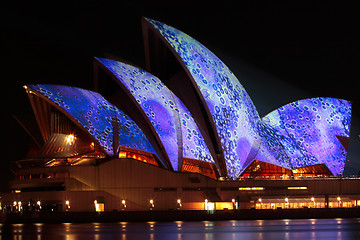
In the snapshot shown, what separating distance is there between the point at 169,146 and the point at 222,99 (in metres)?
7.35

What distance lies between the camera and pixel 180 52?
5766 centimetres

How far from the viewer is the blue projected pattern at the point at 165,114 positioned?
188 feet

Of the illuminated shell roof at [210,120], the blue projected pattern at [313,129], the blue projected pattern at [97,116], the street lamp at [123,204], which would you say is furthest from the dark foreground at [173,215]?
the blue projected pattern at [313,129]

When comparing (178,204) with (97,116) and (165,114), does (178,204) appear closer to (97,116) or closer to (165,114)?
(165,114)

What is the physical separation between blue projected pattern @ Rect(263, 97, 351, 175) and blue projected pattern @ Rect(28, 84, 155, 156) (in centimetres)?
1535

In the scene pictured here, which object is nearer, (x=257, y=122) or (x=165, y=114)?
(x=165, y=114)

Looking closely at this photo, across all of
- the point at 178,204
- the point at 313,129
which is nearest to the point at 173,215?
the point at 178,204

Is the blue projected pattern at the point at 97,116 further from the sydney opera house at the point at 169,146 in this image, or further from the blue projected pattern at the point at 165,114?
the blue projected pattern at the point at 165,114

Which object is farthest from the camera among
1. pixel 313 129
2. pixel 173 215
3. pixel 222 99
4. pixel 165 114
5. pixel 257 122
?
pixel 313 129

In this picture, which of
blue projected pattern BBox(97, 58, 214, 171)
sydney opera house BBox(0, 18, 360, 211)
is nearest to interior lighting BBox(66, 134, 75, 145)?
sydney opera house BBox(0, 18, 360, 211)

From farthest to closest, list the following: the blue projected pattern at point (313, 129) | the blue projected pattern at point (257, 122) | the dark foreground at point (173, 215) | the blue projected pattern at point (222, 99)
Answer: the blue projected pattern at point (313, 129), the blue projected pattern at point (257, 122), the blue projected pattern at point (222, 99), the dark foreground at point (173, 215)

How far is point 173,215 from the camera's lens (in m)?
52.7

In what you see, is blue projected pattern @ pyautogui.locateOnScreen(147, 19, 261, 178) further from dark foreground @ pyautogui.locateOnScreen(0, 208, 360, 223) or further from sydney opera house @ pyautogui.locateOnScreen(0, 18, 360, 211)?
dark foreground @ pyautogui.locateOnScreen(0, 208, 360, 223)

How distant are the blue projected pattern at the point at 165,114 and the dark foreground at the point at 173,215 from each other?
656cm
